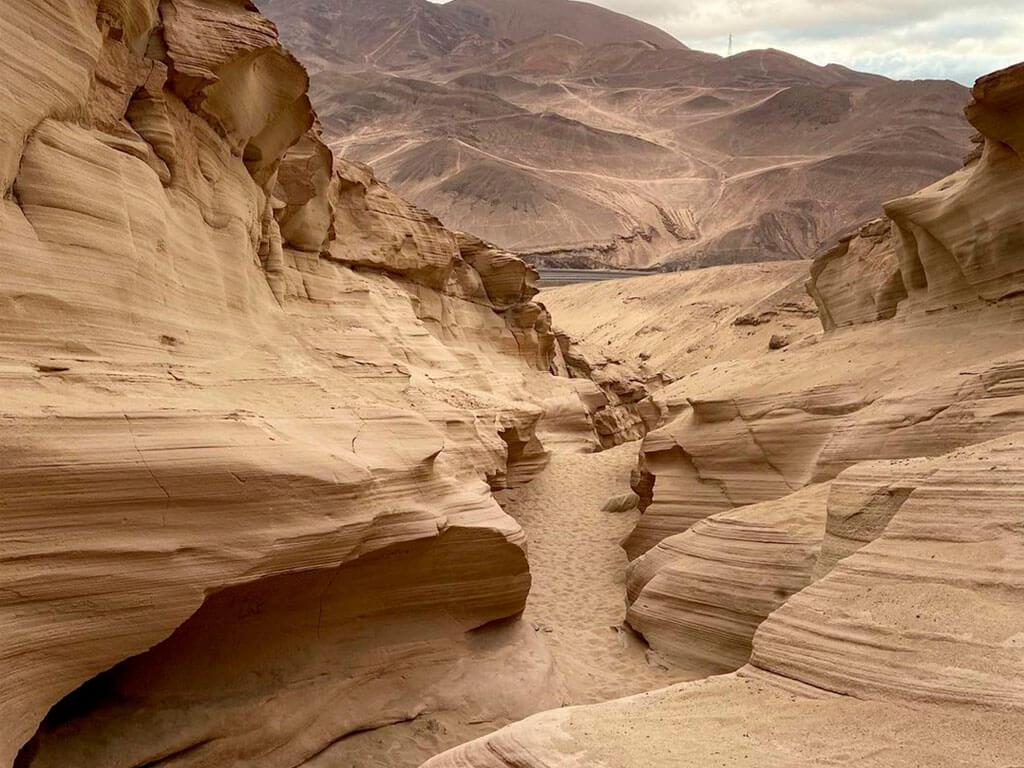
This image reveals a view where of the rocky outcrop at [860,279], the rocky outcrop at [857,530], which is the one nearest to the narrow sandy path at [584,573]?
the rocky outcrop at [857,530]

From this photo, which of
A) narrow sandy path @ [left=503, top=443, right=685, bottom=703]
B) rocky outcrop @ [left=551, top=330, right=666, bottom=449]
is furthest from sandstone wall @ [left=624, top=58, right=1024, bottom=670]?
rocky outcrop @ [left=551, top=330, right=666, bottom=449]

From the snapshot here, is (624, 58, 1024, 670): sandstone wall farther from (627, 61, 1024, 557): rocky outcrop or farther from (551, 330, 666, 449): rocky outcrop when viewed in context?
(551, 330, 666, 449): rocky outcrop

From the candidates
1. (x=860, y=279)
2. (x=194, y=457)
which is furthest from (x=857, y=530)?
(x=860, y=279)

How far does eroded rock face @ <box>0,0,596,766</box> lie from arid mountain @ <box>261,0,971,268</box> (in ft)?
143

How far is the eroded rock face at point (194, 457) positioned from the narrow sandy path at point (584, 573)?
35.4 inches

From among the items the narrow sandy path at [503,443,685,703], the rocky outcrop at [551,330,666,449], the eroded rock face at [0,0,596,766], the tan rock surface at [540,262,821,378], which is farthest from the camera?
the tan rock surface at [540,262,821,378]

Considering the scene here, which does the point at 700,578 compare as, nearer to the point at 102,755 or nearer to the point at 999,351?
the point at 999,351

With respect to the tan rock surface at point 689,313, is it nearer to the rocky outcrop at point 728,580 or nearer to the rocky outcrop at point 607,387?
the rocky outcrop at point 607,387

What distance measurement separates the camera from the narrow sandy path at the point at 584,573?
7.96 metres

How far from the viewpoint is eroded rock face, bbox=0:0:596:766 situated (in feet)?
15.4

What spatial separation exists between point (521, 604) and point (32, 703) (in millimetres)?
4545

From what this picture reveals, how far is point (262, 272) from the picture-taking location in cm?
921

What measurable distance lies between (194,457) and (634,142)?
69883 millimetres

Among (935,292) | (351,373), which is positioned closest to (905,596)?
(351,373)
